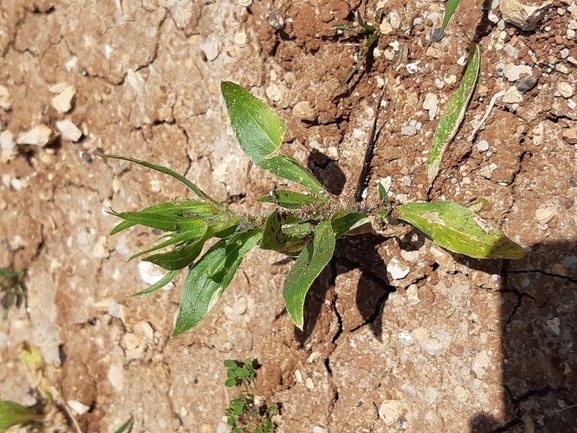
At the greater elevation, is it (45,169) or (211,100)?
(211,100)

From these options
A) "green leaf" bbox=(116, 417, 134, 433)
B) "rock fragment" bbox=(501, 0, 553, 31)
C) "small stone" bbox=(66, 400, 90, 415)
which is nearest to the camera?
"rock fragment" bbox=(501, 0, 553, 31)

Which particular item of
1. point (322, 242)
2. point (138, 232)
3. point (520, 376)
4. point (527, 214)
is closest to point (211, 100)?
point (138, 232)

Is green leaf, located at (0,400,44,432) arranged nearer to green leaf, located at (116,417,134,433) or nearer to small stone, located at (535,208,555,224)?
green leaf, located at (116,417,134,433)

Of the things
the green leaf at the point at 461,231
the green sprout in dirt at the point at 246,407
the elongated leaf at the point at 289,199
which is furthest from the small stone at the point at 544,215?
the green sprout in dirt at the point at 246,407

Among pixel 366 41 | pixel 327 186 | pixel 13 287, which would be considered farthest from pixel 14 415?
pixel 366 41

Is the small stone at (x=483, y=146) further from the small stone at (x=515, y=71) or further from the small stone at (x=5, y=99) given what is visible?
the small stone at (x=5, y=99)

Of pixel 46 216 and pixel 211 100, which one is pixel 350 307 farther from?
pixel 46 216

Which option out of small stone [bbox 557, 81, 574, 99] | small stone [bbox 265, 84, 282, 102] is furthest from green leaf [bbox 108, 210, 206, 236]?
small stone [bbox 557, 81, 574, 99]
